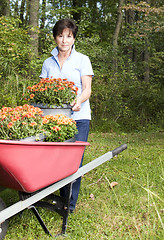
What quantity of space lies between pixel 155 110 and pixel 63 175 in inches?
337

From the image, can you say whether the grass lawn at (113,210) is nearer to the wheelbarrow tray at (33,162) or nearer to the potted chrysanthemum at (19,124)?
the wheelbarrow tray at (33,162)

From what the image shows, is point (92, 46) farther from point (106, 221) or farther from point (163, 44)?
point (106, 221)

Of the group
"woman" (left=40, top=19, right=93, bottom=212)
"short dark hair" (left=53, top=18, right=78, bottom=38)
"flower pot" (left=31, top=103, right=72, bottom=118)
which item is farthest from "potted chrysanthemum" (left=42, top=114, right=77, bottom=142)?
"short dark hair" (left=53, top=18, right=78, bottom=38)

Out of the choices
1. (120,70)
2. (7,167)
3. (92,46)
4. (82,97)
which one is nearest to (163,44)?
(120,70)

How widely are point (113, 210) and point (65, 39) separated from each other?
1701 mm

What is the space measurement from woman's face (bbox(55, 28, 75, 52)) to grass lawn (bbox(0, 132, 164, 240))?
1209mm

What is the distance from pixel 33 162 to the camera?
6.34ft

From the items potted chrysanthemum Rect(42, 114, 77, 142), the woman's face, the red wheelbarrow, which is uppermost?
the woman's face

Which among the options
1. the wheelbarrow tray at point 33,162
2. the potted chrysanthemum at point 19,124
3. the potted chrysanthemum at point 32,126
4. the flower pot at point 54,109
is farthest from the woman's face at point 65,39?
the wheelbarrow tray at point 33,162

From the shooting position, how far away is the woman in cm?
262

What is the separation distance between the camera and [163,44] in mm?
10719

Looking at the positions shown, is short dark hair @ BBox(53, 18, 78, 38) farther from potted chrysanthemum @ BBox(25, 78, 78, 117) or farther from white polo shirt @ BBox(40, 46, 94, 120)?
potted chrysanthemum @ BBox(25, 78, 78, 117)

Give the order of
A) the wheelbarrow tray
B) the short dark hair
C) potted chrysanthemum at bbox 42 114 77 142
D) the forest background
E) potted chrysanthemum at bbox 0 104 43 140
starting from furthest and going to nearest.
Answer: the forest background < the short dark hair < potted chrysanthemum at bbox 42 114 77 142 < potted chrysanthemum at bbox 0 104 43 140 < the wheelbarrow tray

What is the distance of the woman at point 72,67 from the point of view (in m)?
2.62
